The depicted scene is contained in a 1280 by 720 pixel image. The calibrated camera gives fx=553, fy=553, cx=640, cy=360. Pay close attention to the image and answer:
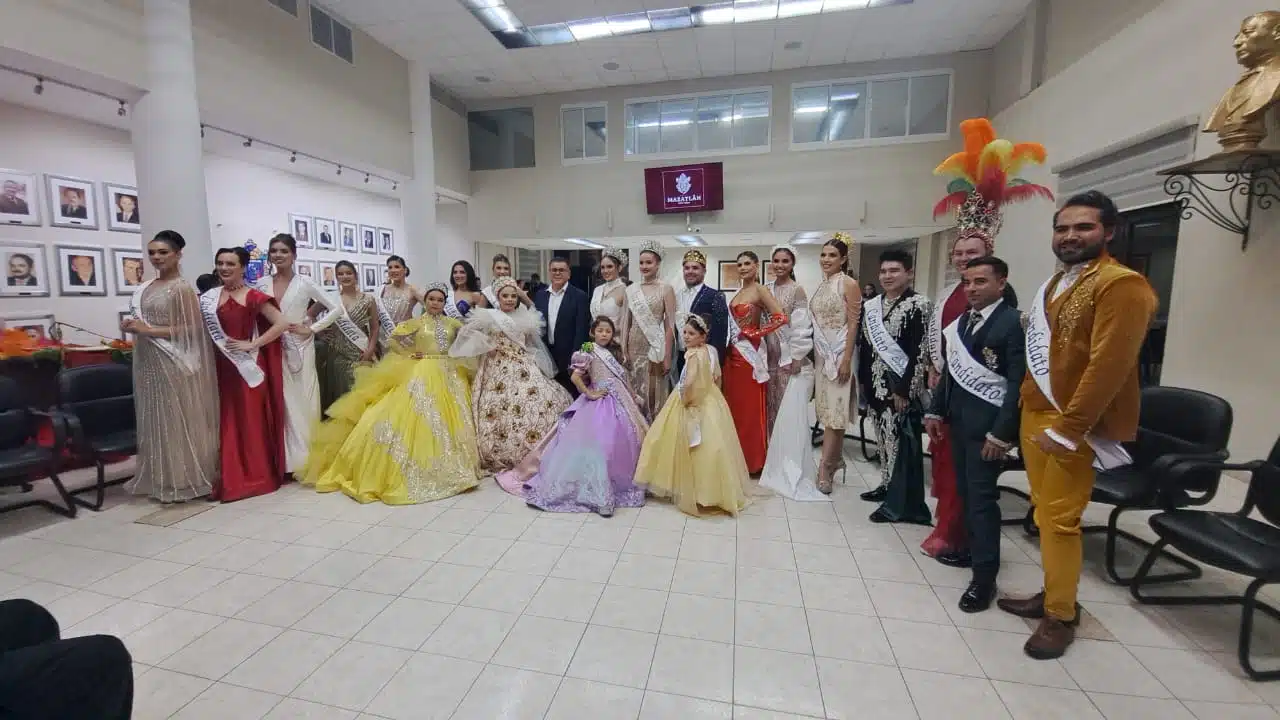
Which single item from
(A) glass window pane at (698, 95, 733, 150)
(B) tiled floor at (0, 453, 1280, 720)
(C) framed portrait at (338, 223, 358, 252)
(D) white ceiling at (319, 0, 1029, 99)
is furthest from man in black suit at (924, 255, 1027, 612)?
(C) framed portrait at (338, 223, 358, 252)

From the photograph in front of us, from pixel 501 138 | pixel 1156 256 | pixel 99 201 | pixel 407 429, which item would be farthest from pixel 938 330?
pixel 501 138

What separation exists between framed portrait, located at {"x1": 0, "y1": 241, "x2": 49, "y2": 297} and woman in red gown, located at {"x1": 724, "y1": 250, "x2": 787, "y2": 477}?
18.8 ft

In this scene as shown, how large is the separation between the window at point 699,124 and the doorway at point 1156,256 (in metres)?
5.19

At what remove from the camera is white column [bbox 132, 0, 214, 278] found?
425 centimetres

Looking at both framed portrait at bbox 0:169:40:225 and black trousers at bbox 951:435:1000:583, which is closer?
black trousers at bbox 951:435:1000:583

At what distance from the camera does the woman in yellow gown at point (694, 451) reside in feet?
10.8

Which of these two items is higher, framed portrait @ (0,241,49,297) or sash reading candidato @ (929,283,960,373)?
framed portrait @ (0,241,49,297)

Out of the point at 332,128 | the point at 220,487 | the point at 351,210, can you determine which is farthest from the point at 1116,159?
the point at 351,210

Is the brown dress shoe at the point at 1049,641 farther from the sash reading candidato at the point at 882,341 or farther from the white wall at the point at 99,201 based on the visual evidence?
the white wall at the point at 99,201

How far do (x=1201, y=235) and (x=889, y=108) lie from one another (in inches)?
213

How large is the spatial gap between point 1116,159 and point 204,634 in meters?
6.81

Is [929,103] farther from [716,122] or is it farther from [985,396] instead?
[985,396]

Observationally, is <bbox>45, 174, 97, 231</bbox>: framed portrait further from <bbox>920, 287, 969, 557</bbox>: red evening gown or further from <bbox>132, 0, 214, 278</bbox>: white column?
<bbox>920, 287, 969, 557</bbox>: red evening gown

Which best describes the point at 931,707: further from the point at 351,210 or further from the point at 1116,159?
the point at 351,210
